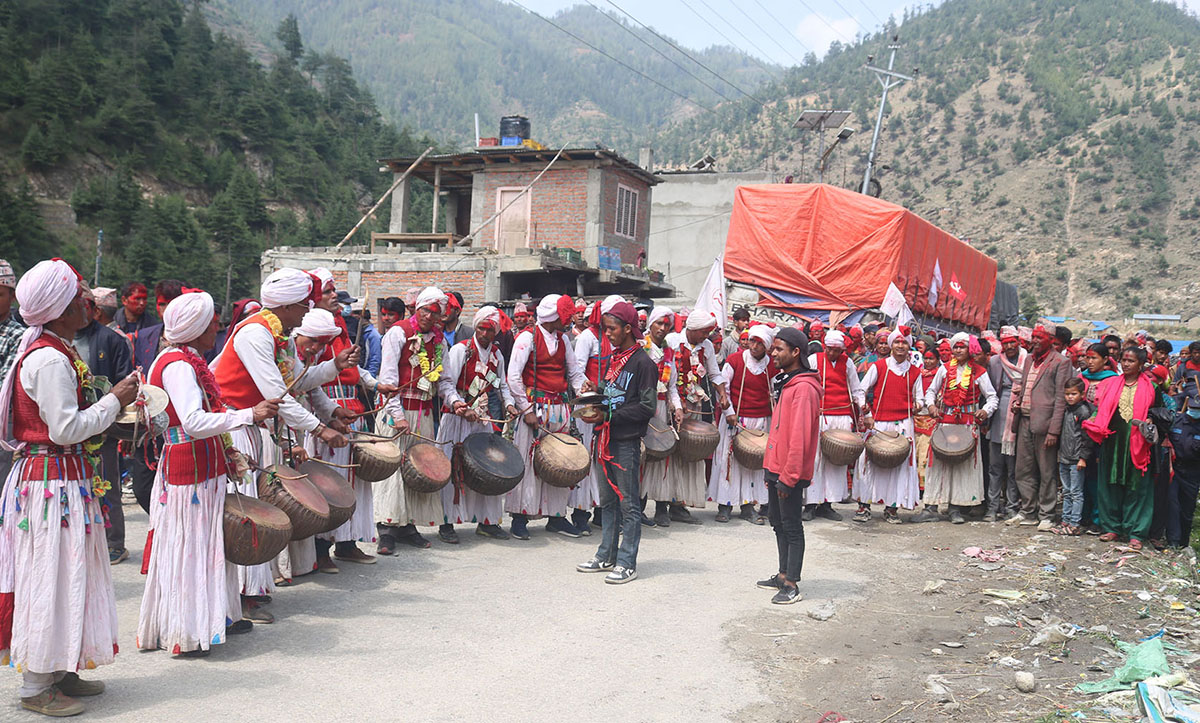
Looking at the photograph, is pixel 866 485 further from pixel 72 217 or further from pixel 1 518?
pixel 72 217

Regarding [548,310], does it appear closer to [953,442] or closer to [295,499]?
[295,499]

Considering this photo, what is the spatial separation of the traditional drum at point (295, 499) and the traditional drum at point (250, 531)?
0.24m

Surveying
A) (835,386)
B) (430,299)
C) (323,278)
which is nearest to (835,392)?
(835,386)

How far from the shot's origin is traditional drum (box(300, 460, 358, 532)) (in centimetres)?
572

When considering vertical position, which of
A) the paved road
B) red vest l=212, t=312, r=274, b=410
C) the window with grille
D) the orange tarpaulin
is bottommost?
the paved road

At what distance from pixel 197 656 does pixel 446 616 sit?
58.9 inches

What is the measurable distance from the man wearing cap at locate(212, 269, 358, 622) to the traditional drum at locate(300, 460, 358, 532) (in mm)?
235

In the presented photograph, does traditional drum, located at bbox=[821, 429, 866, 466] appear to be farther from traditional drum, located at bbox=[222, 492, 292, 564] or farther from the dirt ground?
traditional drum, located at bbox=[222, 492, 292, 564]

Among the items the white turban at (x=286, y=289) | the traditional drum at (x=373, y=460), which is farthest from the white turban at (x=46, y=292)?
the traditional drum at (x=373, y=460)

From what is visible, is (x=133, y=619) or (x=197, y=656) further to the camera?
(x=133, y=619)

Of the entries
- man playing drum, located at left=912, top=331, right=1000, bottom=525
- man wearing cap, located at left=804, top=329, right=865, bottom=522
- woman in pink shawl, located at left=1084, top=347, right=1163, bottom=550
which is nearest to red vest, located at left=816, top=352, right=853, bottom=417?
man wearing cap, located at left=804, top=329, right=865, bottom=522

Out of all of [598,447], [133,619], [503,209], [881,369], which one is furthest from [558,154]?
[133,619]

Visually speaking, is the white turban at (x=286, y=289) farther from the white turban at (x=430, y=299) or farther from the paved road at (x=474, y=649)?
the paved road at (x=474, y=649)

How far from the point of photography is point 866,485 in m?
10.1
